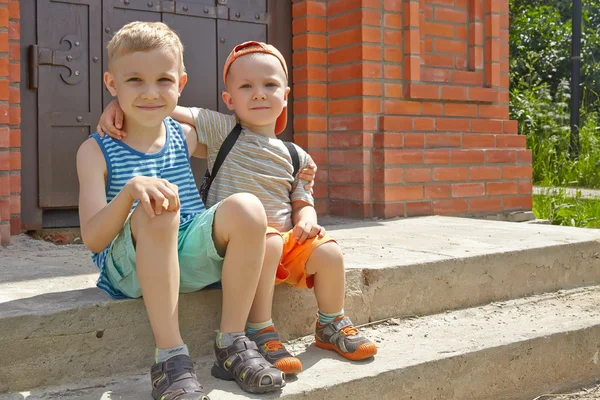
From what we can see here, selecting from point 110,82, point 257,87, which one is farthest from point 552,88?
point 110,82

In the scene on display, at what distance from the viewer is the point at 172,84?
78.7 inches

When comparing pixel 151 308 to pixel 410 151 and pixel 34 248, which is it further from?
pixel 410 151

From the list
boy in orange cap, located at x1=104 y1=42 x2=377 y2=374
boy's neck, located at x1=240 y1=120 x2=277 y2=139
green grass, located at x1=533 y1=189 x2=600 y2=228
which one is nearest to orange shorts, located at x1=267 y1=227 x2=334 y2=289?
boy in orange cap, located at x1=104 y1=42 x2=377 y2=374

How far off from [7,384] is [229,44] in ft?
7.80

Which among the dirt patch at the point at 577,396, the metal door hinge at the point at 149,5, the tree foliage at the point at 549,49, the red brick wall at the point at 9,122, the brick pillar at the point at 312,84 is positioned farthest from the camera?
the tree foliage at the point at 549,49

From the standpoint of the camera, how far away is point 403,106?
393 centimetres

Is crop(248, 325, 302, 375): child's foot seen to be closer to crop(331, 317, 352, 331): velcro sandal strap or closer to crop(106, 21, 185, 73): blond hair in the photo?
crop(331, 317, 352, 331): velcro sandal strap

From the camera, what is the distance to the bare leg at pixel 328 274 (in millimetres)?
2100

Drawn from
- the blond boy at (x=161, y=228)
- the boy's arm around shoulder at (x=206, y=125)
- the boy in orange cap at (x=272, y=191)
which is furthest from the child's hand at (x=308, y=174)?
the blond boy at (x=161, y=228)

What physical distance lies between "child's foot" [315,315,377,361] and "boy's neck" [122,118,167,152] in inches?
30.0

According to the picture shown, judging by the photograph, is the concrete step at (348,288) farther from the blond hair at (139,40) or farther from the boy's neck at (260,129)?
the blond hair at (139,40)

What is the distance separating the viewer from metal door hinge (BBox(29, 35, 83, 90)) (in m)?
3.20

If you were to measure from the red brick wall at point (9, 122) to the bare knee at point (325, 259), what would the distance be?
5.08ft

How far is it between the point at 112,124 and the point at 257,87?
1.55 feet
